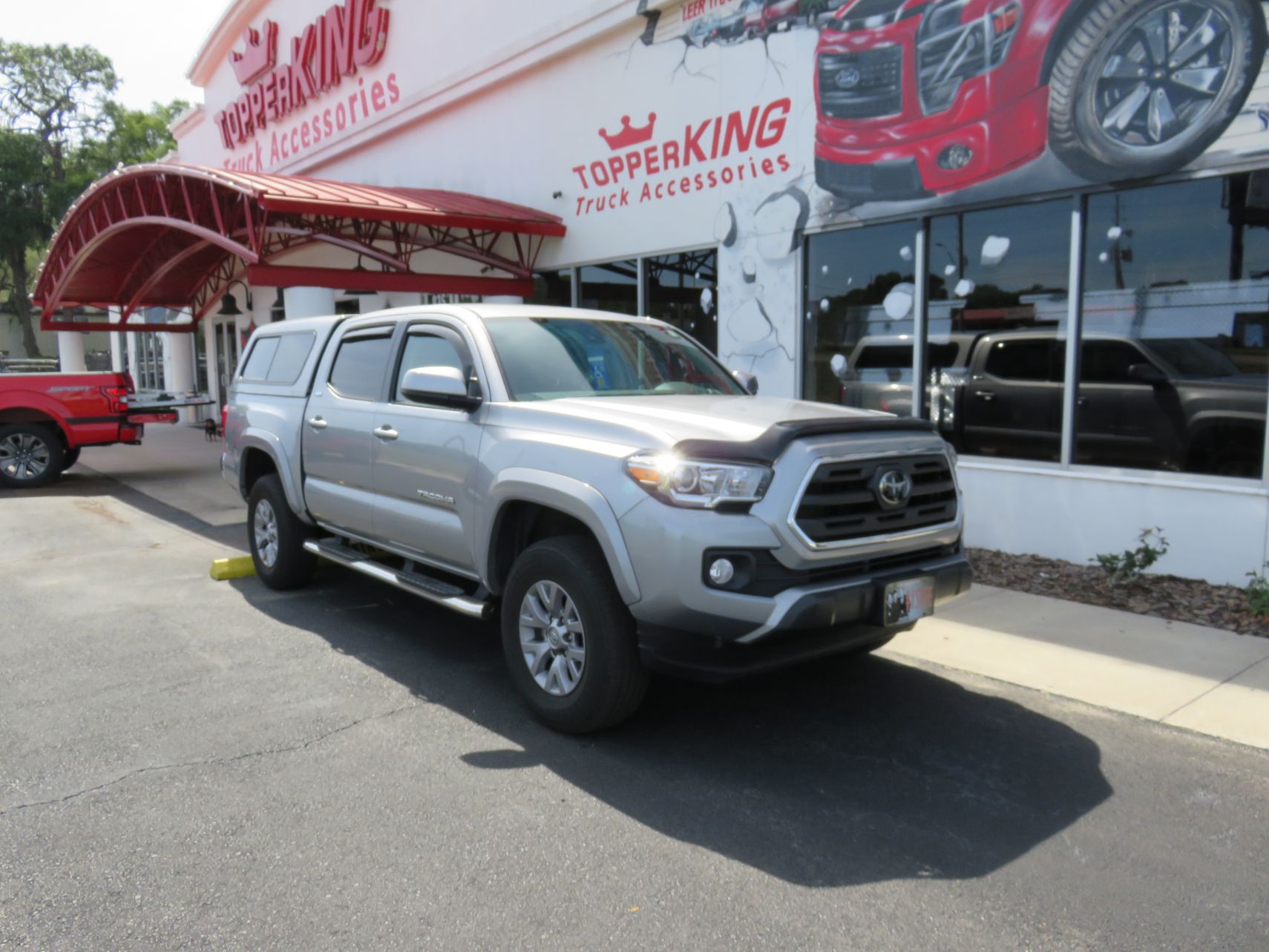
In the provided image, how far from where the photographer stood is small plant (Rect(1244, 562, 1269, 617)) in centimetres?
613

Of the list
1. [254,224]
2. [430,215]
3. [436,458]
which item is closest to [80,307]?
[254,224]

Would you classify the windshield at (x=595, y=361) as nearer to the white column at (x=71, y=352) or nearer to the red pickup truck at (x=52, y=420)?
the red pickup truck at (x=52, y=420)

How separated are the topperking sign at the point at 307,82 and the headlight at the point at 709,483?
47.3 feet

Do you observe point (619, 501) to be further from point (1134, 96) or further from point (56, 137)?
point (56, 137)

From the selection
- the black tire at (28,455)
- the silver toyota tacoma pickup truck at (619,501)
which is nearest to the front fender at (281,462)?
the silver toyota tacoma pickup truck at (619,501)

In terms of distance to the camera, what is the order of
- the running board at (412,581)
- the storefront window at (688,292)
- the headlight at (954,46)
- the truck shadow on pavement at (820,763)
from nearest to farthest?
the truck shadow on pavement at (820,763), the running board at (412,581), the headlight at (954,46), the storefront window at (688,292)

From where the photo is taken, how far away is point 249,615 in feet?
21.6

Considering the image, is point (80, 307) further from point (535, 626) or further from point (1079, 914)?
point (1079, 914)

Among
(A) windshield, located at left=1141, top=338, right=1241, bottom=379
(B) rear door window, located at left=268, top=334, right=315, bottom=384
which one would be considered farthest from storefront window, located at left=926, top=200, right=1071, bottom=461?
(B) rear door window, located at left=268, top=334, right=315, bottom=384

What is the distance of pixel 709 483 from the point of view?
12.9 ft

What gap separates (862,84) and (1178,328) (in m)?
3.67

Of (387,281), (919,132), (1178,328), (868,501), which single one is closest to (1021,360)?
(1178,328)

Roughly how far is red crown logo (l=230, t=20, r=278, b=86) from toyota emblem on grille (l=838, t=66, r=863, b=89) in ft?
50.5

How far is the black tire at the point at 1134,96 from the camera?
6582 millimetres
